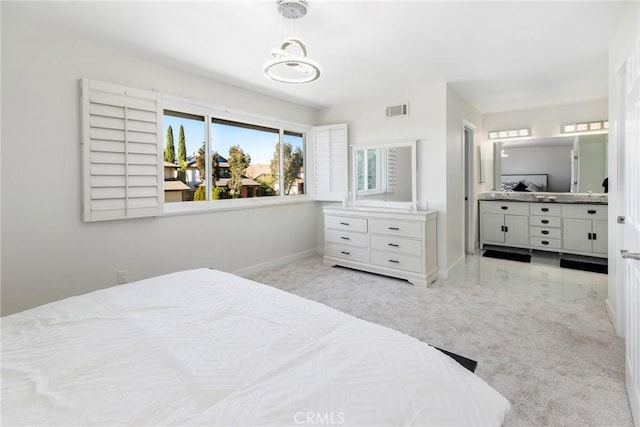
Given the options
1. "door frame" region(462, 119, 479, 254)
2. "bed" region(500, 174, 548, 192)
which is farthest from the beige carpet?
"bed" region(500, 174, 548, 192)

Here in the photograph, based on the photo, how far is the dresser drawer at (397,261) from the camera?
11.9 feet

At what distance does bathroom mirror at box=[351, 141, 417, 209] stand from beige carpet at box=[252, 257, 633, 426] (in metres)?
1.11

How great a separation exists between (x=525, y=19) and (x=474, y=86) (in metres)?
1.60

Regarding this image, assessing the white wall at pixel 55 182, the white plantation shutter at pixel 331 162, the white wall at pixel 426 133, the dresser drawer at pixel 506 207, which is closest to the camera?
the white wall at pixel 55 182

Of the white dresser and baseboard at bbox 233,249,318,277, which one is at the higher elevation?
the white dresser

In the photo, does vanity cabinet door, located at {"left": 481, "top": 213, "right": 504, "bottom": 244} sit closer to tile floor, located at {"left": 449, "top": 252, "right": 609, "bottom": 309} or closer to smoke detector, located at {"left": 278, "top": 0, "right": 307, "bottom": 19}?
tile floor, located at {"left": 449, "top": 252, "right": 609, "bottom": 309}

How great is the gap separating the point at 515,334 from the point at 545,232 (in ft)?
10.2

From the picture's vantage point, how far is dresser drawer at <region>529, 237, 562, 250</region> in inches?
184

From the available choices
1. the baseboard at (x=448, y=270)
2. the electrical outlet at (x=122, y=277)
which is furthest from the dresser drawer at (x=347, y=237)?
the electrical outlet at (x=122, y=277)

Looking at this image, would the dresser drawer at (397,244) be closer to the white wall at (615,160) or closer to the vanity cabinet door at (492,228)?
the white wall at (615,160)

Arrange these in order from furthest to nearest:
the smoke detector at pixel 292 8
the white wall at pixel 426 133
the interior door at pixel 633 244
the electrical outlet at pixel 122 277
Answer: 1. the white wall at pixel 426 133
2. the electrical outlet at pixel 122 277
3. the smoke detector at pixel 292 8
4. the interior door at pixel 633 244

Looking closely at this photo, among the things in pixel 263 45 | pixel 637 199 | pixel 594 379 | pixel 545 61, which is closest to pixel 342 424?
pixel 637 199

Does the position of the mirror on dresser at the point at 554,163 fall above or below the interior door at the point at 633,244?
above

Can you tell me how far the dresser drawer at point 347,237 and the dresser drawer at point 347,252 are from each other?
57mm
